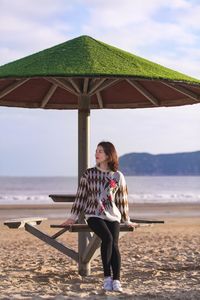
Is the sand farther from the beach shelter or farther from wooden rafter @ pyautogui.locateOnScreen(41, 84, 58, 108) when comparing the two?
wooden rafter @ pyautogui.locateOnScreen(41, 84, 58, 108)

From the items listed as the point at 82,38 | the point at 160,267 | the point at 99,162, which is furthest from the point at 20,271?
the point at 82,38

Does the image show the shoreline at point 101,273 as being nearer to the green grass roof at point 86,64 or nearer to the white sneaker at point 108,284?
the white sneaker at point 108,284

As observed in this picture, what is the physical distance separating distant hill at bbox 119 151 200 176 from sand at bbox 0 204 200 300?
147944mm

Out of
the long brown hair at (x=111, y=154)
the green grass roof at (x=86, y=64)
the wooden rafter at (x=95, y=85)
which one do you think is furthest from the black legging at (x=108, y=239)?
the wooden rafter at (x=95, y=85)

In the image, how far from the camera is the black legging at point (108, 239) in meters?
6.35

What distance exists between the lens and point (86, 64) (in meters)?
6.61

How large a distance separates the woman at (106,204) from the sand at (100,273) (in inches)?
12.8

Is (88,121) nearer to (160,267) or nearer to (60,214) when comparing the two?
(160,267)

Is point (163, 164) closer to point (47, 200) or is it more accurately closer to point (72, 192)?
point (72, 192)

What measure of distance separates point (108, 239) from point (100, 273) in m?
1.77

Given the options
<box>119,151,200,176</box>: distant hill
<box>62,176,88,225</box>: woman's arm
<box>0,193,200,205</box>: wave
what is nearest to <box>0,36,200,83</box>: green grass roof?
<box>62,176,88,225</box>: woman's arm

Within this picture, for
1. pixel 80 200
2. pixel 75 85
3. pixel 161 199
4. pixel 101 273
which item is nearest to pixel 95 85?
pixel 75 85

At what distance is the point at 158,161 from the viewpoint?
6703 inches

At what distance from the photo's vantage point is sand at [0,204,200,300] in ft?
21.4
